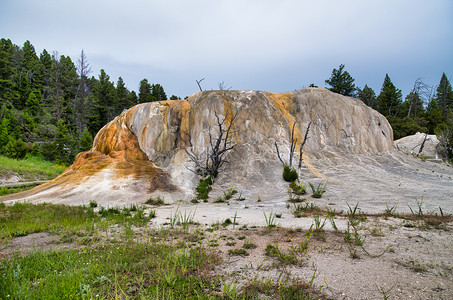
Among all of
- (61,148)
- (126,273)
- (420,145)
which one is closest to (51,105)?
(61,148)

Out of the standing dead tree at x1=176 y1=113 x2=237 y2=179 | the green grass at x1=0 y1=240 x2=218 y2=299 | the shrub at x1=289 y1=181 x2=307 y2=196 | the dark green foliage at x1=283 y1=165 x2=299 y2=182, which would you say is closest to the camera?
the green grass at x1=0 y1=240 x2=218 y2=299

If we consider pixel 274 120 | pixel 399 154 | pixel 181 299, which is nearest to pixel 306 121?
pixel 274 120

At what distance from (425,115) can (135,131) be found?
151ft

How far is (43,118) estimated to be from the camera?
36.8m

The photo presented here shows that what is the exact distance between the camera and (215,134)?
17.9 meters

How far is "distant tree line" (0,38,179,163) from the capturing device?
93.0 ft

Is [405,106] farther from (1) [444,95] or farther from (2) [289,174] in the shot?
(2) [289,174]

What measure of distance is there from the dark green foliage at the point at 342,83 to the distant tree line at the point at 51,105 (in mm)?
32449

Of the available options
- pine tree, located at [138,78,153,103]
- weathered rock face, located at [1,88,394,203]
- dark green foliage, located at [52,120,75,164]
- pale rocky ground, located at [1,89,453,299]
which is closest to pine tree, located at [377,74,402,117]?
pale rocky ground, located at [1,89,453,299]

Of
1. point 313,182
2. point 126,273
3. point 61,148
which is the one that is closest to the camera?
point 126,273

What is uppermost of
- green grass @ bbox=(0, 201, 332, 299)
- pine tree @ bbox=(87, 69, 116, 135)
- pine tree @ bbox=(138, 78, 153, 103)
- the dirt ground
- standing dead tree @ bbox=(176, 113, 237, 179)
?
pine tree @ bbox=(138, 78, 153, 103)

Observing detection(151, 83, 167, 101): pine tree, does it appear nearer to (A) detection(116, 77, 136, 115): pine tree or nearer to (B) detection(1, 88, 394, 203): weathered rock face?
(A) detection(116, 77, 136, 115): pine tree

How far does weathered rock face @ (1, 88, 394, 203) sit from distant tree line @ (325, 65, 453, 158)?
551 inches

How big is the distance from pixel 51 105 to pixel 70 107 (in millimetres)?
6292
